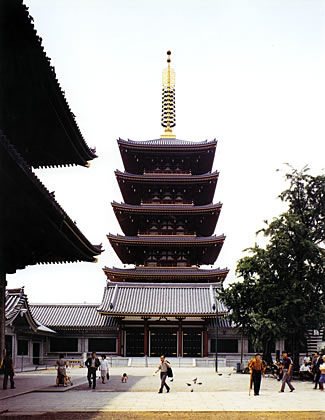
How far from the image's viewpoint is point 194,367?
3956 centimetres

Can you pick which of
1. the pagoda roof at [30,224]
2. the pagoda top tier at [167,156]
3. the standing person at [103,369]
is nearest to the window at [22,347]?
the standing person at [103,369]

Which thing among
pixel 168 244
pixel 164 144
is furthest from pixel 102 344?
pixel 164 144

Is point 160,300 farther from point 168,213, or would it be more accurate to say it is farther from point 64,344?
point 64,344

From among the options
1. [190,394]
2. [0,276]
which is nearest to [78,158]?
[0,276]

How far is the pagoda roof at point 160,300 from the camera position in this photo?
140 feet

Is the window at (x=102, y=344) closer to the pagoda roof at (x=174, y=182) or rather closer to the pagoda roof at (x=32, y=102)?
the pagoda roof at (x=174, y=182)

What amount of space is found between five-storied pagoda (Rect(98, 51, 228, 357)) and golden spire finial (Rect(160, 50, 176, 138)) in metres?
2.95

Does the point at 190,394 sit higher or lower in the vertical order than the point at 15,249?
lower

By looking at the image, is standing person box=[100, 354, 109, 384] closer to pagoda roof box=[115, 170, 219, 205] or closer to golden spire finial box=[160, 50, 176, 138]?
pagoda roof box=[115, 170, 219, 205]

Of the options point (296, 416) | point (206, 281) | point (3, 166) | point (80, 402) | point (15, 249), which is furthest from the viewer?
point (206, 281)

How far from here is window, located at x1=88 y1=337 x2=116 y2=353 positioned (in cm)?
4512

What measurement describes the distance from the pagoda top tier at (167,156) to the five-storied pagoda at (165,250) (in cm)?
9

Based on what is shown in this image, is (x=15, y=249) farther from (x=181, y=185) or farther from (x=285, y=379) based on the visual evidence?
(x=181, y=185)

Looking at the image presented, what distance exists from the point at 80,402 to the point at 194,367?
24205 millimetres
